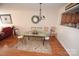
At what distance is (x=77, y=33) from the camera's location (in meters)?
1.73

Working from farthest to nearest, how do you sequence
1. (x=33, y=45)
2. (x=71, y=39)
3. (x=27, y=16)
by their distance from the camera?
(x=33, y=45)
(x=71, y=39)
(x=27, y=16)

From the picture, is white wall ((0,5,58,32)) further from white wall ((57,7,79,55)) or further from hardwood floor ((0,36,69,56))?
hardwood floor ((0,36,69,56))

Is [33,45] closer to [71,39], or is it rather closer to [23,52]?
[71,39]

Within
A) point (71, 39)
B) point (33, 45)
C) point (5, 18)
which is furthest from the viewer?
point (33, 45)

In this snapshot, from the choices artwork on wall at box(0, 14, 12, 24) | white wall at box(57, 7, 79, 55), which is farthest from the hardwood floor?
artwork on wall at box(0, 14, 12, 24)

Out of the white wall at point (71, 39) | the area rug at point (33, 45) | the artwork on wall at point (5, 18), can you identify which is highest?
the artwork on wall at point (5, 18)

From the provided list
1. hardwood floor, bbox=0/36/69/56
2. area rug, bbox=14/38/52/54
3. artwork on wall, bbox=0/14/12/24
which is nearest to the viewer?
hardwood floor, bbox=0/36/69/56

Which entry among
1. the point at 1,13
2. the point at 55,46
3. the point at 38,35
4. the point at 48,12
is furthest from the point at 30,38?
the point at 1,13

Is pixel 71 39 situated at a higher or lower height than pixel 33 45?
higher

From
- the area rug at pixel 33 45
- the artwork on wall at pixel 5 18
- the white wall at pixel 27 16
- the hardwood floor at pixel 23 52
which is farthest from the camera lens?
the area rug at pixel 33 45

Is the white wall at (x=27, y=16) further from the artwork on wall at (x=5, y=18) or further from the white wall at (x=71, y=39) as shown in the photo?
the white wall at (x=71, y=39)

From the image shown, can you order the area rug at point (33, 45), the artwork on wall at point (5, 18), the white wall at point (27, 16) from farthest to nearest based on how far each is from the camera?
1. the area rug at point (33, 45)
2. the white wall at point (27, 16)
3. the artwork on wall at point (5, 18)

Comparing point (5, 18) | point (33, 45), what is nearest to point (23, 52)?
point (5, 18)

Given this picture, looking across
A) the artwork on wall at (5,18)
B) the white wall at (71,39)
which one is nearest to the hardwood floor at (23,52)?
the white wall at (71,39)
